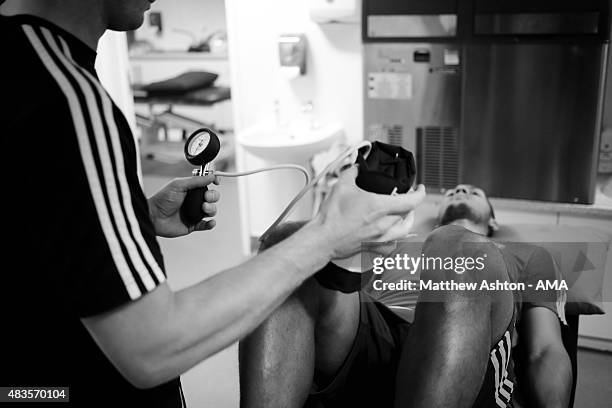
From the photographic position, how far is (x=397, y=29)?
3.03m

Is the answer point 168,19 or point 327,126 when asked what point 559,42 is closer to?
point 327,126

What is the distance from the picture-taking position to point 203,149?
1.26 meters

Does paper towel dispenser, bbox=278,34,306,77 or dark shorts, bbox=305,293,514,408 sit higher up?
paper towel dispenser, bbox=278,34,306,77

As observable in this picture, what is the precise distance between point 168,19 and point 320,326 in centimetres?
463

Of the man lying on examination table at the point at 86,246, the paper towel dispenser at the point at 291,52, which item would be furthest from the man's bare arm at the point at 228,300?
the paper towel dispenser at the point at 291,52

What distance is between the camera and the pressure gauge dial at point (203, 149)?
125 cm

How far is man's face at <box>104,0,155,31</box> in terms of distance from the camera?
2.92ft

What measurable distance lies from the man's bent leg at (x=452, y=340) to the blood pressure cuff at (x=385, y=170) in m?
0.36

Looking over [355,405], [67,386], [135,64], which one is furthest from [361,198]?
[135,64]

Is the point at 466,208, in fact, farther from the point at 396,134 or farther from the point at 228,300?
the point at 228,300

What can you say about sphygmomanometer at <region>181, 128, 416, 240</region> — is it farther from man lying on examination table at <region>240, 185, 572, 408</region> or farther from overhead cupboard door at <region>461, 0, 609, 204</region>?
overhead cupboard door at <region>461, 0, 609, 204</region>

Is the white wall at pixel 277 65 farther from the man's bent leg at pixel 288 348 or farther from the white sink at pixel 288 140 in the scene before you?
the man's bent leg at pixel 288 348

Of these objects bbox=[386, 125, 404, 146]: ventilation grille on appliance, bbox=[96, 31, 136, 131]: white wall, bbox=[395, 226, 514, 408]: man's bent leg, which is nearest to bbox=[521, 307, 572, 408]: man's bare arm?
bbox=[395, 226, 514, 408]: man's bent leg

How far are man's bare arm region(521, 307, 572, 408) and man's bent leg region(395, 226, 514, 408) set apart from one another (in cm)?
28
